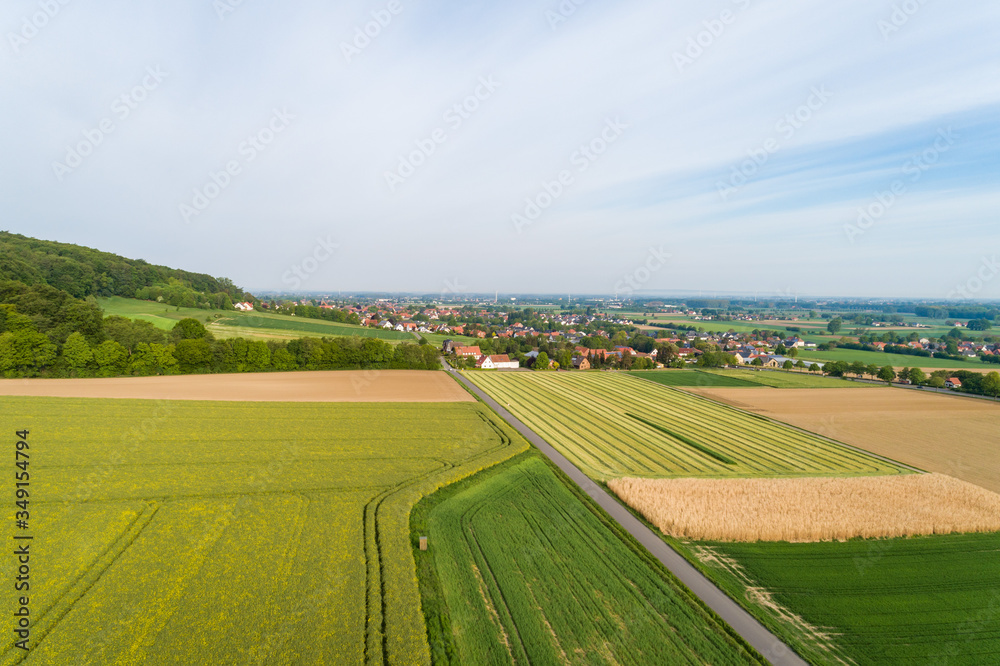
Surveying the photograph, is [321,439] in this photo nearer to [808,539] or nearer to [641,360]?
[808,539]

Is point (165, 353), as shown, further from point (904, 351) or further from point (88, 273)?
point (904, 351)

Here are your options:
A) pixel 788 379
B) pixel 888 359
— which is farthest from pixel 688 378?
pixel 888 359

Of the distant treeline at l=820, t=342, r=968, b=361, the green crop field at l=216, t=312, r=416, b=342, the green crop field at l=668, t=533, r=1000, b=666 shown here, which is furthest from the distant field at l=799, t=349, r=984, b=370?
the green crop field at l=216, t=312, r=416, b=342

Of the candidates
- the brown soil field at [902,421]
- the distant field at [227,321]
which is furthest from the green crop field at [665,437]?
the distant field at [227,321]

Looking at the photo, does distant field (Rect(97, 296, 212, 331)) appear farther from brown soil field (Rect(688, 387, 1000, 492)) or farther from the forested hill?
brown soil field (Rect(688, 387, 1000, 492))

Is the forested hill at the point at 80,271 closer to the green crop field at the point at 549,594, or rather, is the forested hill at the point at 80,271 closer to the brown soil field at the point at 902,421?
the green crop field at the point at 549,594

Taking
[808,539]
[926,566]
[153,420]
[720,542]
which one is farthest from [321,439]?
[926,566]
